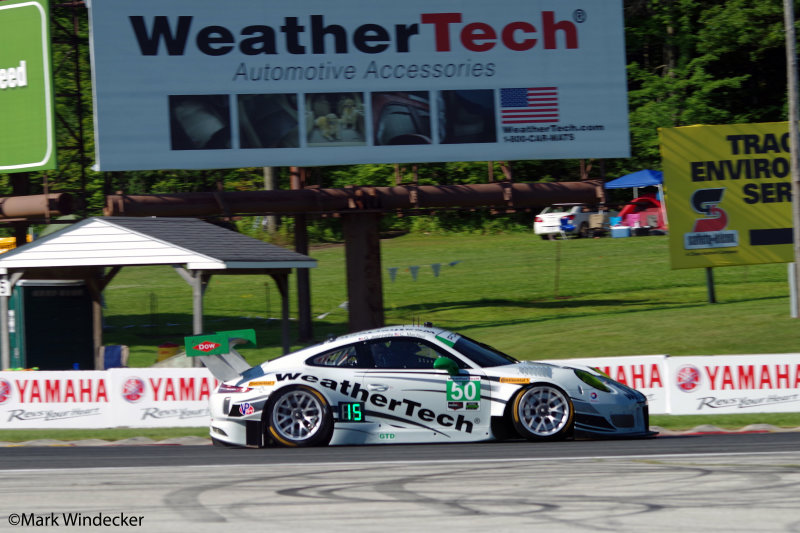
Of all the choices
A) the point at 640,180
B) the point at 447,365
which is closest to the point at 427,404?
the point at 447,365

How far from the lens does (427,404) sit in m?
11.0

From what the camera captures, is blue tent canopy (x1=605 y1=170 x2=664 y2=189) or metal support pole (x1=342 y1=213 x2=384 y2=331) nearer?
metal support pole (x1=342 y1=213 x2=384 y2=331)

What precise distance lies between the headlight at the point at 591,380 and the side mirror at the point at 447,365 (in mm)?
1328

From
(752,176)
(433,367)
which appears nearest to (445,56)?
(752,176)

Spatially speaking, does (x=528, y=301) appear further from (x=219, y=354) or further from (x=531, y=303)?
(x=219, y=354)

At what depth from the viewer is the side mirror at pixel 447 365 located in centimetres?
1089

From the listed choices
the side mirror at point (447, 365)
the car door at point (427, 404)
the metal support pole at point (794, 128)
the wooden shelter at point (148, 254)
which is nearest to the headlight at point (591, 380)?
the car door at point (427, 404)

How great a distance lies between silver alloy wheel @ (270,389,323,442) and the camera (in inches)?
435

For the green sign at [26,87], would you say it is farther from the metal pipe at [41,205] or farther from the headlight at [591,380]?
the headlight at [591,380]

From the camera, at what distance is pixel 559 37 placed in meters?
25.8

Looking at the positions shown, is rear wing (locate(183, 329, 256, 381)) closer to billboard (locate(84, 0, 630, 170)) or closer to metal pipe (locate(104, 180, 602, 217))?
billboard (locate(84, 0, 630, 170))

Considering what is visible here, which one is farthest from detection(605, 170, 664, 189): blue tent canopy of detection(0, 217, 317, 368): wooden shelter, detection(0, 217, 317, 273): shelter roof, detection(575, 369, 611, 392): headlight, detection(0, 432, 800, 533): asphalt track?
detection(0, 432, 800, 533): asphalt track

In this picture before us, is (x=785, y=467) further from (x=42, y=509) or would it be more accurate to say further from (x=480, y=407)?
(x=42, y=509)

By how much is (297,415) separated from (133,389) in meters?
4.56
